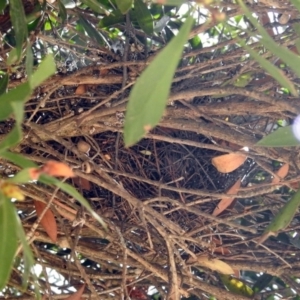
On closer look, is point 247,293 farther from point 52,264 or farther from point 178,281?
point 52,264

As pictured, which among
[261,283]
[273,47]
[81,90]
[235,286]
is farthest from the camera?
[261,283]

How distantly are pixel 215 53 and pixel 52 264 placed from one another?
0.62 m

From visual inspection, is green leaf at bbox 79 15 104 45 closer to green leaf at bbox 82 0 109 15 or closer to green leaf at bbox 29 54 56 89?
green leaf at bbox 82 0 109 15

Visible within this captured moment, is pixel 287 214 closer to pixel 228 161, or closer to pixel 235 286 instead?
pixel 228 161

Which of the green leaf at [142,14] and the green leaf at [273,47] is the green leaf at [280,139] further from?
the green leaf at [142,14]

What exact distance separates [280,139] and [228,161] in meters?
0.37

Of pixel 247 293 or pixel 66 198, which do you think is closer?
pixel 66 198

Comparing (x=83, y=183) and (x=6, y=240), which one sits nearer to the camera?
(x=6, y=240)

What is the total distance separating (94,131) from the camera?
46.3 inches

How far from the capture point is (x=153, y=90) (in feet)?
1.85

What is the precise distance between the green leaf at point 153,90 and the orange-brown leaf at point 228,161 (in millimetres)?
619

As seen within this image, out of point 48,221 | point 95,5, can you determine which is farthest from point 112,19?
point 48,221

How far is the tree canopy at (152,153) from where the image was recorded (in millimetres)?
1103

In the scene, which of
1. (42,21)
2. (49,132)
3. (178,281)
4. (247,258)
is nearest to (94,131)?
(49,132)
